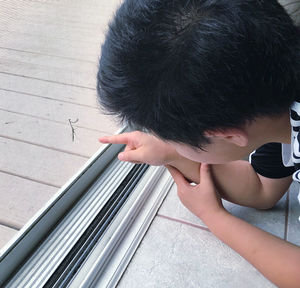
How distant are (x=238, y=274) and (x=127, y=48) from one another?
1.53ft

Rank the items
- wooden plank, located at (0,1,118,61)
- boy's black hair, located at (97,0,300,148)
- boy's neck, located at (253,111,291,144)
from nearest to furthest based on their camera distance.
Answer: boy's black hair, located at (97,0,300,148), boy's neck, located at (253,111,291,144), wooden plank, located at (0,1,118,61)

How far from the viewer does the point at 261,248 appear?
64cm

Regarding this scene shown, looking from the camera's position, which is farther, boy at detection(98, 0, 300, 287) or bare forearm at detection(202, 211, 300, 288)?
bare forearm at detection(202, 211, 300, 288)

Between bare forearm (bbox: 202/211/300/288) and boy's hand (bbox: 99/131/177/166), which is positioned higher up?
boy's hand (bbox: 99/131/177/166)

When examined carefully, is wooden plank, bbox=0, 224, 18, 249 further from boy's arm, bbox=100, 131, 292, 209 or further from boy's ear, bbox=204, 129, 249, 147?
boy's ear, bbox=204, 129, 249, 147

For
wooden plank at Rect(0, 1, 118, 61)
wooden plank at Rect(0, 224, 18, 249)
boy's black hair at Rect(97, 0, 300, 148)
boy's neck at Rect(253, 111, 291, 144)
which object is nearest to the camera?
boy's black hair at Rect(97, 0, 300, 148)

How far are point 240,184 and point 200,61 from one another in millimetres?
427

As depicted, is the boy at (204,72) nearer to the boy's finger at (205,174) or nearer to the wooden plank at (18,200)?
the boy's finger at (205,174)

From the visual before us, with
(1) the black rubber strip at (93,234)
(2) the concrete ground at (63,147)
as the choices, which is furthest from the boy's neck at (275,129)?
(1) the black rubber strip at (93,234)

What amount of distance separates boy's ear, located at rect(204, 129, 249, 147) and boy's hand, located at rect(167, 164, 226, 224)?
226 mm

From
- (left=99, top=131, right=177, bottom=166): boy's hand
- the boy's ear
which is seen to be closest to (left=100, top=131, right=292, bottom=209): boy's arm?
(left=99, top=131, right=177, bottom=166): boy's hand

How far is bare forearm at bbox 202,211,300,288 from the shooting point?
60cm

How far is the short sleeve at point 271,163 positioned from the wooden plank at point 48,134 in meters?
0.37

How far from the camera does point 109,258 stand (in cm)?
69
